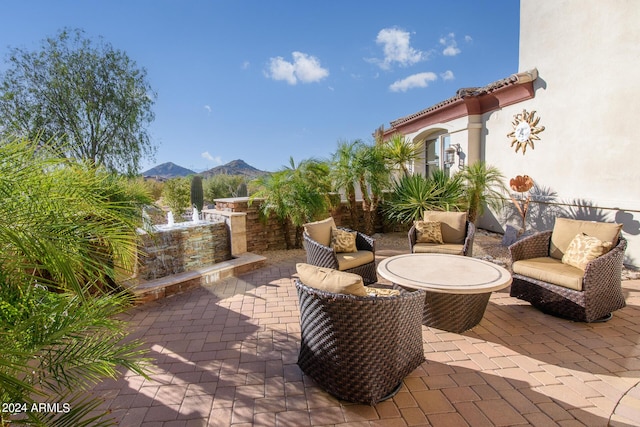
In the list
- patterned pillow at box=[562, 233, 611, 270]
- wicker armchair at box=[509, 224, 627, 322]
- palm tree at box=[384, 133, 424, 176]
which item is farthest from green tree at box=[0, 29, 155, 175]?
patterned pillow at box=[562, 233, 611, 270]

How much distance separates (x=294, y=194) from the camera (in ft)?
22.7

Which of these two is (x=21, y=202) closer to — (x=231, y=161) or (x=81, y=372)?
(x=81, y=372)

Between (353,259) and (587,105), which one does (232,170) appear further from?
(587,105)

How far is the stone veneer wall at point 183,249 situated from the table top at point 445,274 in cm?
361

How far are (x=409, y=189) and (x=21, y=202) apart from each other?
756 cm

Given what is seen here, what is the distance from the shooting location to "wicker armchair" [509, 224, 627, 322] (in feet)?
12.1

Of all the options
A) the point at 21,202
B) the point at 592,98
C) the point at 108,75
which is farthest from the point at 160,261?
the point at 108,75

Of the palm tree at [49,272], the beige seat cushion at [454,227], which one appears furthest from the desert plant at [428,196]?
the palm tree at [49,272]

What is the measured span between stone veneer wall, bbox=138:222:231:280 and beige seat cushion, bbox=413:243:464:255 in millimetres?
3664

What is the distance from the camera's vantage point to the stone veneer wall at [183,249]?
5363 millimetres

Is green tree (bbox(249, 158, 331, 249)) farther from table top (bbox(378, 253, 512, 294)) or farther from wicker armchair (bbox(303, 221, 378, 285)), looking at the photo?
table top (bbox(378, 253, 512, 294))

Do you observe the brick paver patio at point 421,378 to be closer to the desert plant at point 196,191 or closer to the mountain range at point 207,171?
the desert plant at point 196,191

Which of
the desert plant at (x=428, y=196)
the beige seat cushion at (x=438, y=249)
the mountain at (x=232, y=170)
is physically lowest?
the beige seat cushion at (x=438, y=249)

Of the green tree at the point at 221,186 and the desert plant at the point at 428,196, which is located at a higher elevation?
the green tree at the point at 221,186
